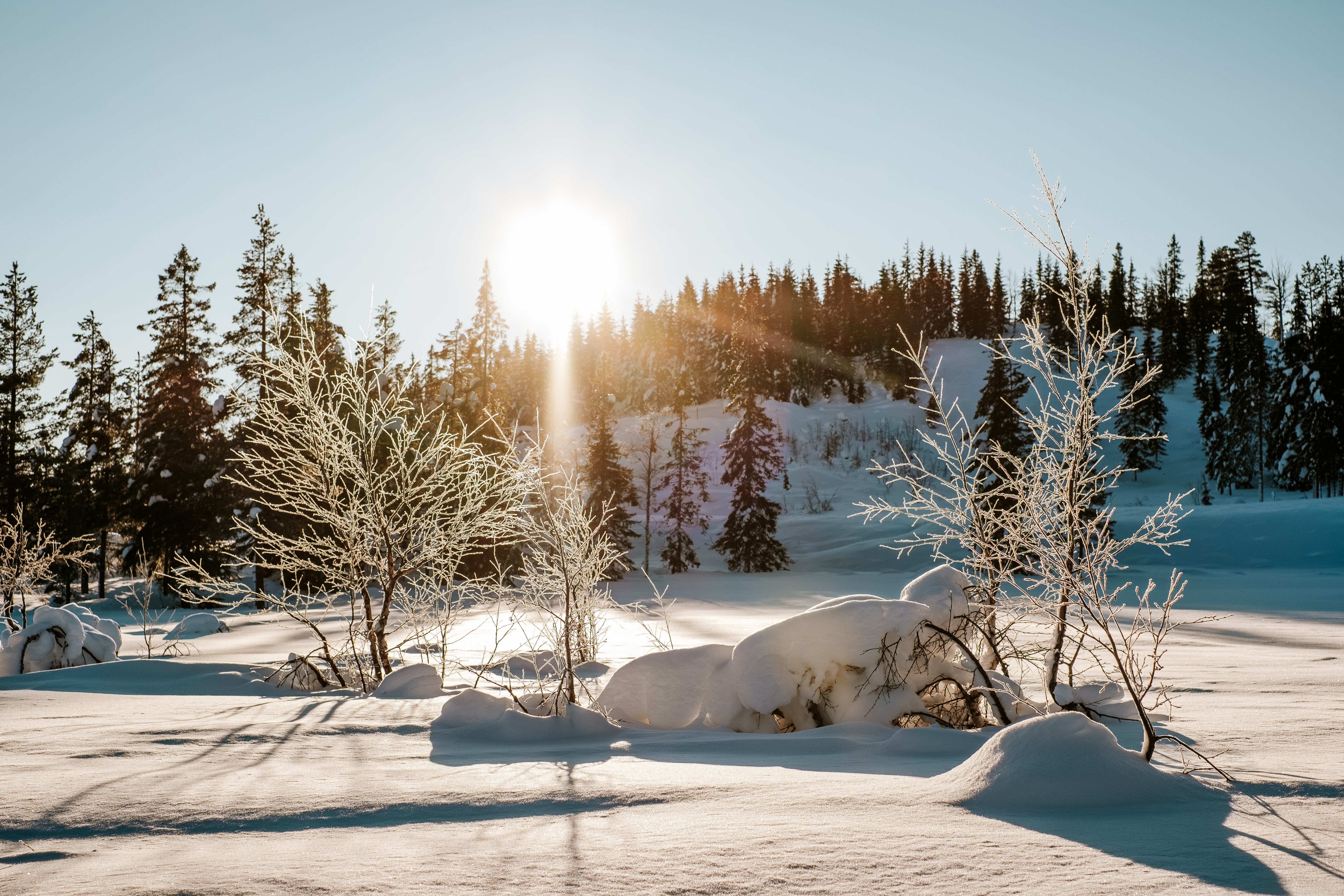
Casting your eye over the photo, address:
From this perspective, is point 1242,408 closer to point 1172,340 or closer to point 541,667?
point 1172,340

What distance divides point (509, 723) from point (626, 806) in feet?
6.29

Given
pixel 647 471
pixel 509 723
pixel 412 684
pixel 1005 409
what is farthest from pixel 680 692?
pixel 647 471

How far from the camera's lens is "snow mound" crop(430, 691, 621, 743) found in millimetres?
5098

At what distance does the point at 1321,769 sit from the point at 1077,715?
4.73 ft

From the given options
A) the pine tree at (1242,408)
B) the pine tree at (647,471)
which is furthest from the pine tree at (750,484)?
the pine tree at (1242,408)

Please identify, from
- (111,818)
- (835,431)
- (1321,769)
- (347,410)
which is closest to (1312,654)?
(1321,769)

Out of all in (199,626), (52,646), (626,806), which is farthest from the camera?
(199,626)

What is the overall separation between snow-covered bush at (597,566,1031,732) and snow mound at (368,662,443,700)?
1.76 metres

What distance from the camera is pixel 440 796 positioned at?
354 cm

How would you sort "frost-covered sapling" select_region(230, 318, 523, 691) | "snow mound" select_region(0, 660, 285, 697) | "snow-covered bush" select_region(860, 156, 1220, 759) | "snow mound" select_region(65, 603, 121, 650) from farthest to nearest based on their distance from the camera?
"snow mound" select_region(65, 603, 121, 650) → "frost-covered sapling" select_region(230, 318, 523, 691) → "snow mound" select_region(0, 660, 285, 697) → "snow-covered bush" select_region(860, 156, 1220, 759)

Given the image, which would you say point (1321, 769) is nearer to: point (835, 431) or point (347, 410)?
point (347, 410)

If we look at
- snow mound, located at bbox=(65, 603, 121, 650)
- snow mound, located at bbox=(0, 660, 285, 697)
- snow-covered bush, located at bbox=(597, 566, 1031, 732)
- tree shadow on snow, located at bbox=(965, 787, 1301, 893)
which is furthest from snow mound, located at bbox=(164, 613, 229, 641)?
tree shadow on snow, located at bbox=(965, 787, 1301, 893)

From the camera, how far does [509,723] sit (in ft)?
16.9

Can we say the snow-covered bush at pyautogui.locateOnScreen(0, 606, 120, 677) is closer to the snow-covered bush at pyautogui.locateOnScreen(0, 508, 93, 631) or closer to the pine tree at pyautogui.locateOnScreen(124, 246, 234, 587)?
the snow-covered bush at pyautogui.locateOnScreen(0, 508, 93, 631)
